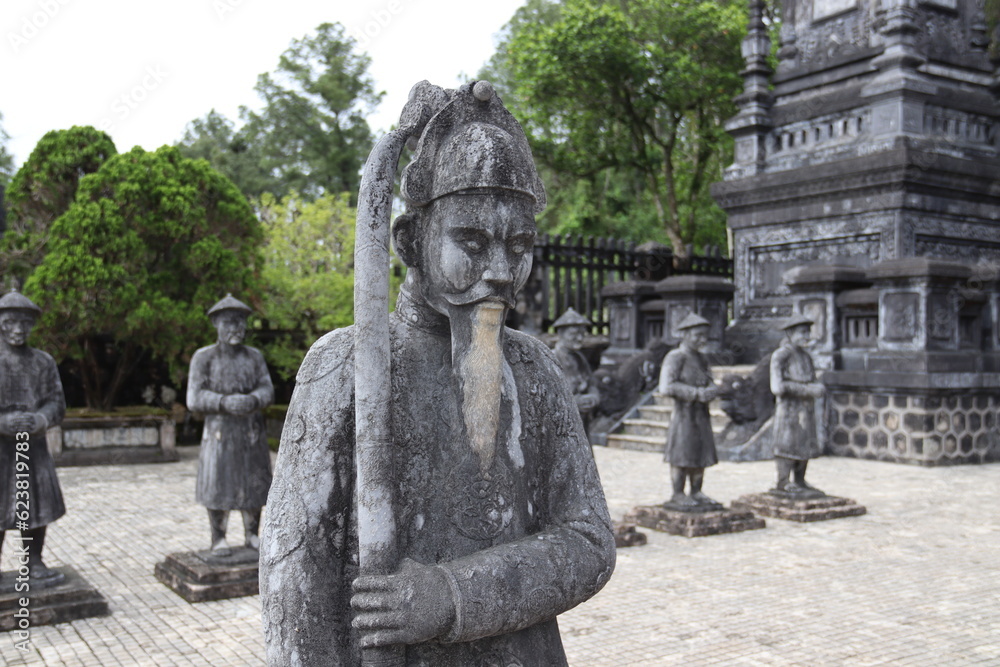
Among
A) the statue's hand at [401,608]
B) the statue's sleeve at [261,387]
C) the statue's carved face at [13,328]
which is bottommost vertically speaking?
the statue's hand at [401,608]

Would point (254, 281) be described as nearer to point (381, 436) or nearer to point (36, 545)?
point (36, 545)

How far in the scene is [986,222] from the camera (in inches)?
587

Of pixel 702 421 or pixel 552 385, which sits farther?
pixel 702 421

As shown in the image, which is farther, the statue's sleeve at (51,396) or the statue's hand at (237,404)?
the statue's hand at (237,404)

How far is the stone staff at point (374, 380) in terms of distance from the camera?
1889mm

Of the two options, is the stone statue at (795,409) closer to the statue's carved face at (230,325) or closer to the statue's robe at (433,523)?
the statue's carved face at (230,325)

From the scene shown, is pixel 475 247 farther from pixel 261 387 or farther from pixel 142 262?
pixel 142 262

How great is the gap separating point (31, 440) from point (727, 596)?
5079 millimetres

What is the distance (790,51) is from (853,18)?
1.25m

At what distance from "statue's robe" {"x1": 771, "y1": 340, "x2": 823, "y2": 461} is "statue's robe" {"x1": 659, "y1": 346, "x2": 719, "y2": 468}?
94 cm

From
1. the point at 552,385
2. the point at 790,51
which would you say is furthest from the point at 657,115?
the point at 552,385

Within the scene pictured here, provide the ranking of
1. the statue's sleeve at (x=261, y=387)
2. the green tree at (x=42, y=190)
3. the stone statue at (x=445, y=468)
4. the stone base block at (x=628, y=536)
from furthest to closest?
1. the green tree at (x=42, y=190)
2. the stone base block at (x=628, y=536)
3. the statue's sleeve at (x=261, y=387)
4. the stone statue at (x=445, y=468)

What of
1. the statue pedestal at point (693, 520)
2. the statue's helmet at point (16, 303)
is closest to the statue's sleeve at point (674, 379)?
the statue pedestal at point (693, 520)

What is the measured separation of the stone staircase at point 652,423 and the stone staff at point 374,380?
11967 mm
